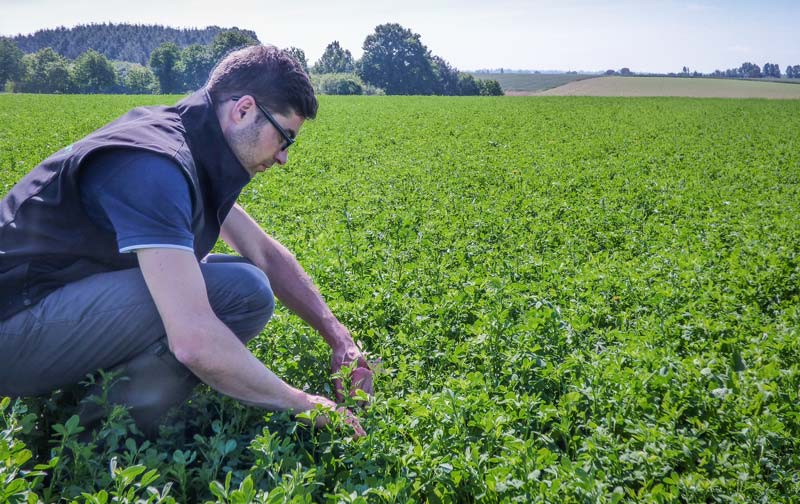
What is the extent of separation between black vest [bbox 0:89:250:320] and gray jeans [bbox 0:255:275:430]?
79 mm

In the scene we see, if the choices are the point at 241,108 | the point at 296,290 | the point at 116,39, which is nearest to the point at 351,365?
the point at 296,290

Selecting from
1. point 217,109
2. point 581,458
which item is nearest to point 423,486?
point 581,458

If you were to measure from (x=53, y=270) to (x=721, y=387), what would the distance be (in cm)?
312

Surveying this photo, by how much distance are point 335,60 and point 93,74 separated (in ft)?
140

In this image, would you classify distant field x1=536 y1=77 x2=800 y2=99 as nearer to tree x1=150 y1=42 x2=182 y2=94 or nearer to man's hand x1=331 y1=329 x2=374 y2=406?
man's hand x1=331 y1=329 x2=374 y2=406

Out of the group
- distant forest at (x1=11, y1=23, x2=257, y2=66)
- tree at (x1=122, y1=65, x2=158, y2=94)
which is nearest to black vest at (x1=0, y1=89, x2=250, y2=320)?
tree at (x1=122, y1=65, x2=158, y2=94)

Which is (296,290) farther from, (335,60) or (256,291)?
(335,60)

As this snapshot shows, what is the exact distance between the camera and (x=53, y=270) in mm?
2432

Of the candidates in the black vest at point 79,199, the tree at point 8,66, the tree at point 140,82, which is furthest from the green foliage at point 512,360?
the tree at point 8,66

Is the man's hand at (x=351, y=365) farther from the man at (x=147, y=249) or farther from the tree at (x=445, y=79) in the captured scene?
the tree at (x=445, y=79)

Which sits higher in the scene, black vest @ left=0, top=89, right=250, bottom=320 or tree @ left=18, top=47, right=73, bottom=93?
tree @ left=18, top=47, right=73, bottom=93

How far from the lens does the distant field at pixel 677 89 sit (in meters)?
52.4

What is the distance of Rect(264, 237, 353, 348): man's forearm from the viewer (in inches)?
124

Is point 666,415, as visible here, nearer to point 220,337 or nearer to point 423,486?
point 423,486
